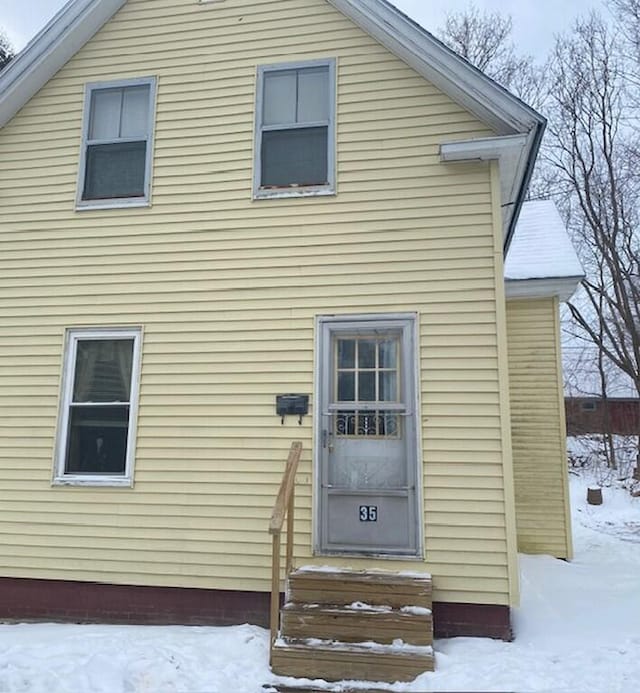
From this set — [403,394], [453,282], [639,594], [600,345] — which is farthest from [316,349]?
[600,345]

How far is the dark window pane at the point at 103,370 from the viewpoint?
237 inches

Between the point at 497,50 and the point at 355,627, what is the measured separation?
22.1 metres

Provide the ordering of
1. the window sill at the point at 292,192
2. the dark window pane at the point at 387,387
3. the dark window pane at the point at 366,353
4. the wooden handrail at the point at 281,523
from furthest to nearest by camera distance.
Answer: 1. the window sill at the point at 292,192
2. the dark window pane at the point at 366,353
3. the dark window pane at the point at 387,387
4. the wooden handrail at the point at 281,523

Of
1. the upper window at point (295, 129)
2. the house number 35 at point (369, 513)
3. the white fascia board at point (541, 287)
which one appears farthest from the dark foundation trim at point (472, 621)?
the white fascia board at point (541, 287)

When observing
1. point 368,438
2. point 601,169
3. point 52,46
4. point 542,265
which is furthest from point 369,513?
point 601,169

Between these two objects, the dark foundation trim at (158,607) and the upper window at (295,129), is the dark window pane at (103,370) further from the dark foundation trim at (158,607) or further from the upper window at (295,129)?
the upper window at (295,129)

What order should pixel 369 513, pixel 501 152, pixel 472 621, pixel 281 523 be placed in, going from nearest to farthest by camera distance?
pixel 281 523 < pixel 472 621 < pixel 369 513 < pixel 501 152

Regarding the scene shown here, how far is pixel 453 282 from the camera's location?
5.46m

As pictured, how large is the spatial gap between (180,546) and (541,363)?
17.7 ft

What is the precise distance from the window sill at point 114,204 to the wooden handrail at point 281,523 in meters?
3.08

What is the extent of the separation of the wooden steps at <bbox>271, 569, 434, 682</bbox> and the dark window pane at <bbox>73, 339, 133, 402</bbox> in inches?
104

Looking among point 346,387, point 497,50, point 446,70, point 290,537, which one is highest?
point 497,50

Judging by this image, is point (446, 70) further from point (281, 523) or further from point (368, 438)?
point (281, 523)

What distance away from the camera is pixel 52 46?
642cm
